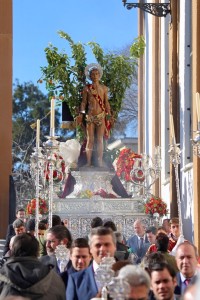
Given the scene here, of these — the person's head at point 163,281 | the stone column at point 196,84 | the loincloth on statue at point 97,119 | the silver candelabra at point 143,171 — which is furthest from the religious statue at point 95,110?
the person's head at point 163,281

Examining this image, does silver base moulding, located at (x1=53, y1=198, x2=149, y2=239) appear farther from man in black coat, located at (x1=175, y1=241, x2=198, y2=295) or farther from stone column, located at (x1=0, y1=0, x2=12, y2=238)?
man in black coat, located at (x1=175, y1=241, x2=198, y2=295)


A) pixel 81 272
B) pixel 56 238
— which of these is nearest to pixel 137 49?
pixel 56 238

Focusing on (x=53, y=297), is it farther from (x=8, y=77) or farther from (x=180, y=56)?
(x=8, y=77)

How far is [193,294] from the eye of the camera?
500cm

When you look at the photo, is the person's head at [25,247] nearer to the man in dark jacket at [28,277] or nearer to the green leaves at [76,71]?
the man in dark jacket at [28,277]

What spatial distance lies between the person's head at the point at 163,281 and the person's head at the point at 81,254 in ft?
5.15

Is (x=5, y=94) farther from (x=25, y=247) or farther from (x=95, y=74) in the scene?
(x=25, y=247)

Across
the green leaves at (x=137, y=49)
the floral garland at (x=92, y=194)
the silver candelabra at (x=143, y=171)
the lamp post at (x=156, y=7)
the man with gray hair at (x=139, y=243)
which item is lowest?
the man with gray hair at (x=139, y=243)

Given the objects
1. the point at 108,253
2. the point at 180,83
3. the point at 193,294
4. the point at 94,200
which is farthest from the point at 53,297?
the point at 180,83

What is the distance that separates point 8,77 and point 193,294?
23418mm

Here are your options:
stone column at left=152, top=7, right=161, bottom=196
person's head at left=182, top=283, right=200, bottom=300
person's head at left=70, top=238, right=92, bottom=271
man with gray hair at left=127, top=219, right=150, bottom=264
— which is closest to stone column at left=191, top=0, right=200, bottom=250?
man with gray hair at left=127, top=219, right=150, bottom=264

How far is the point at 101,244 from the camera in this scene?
8.84 metres

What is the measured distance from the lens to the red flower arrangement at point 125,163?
24828 millimetres

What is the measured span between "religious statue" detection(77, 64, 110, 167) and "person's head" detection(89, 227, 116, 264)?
16003 mm
